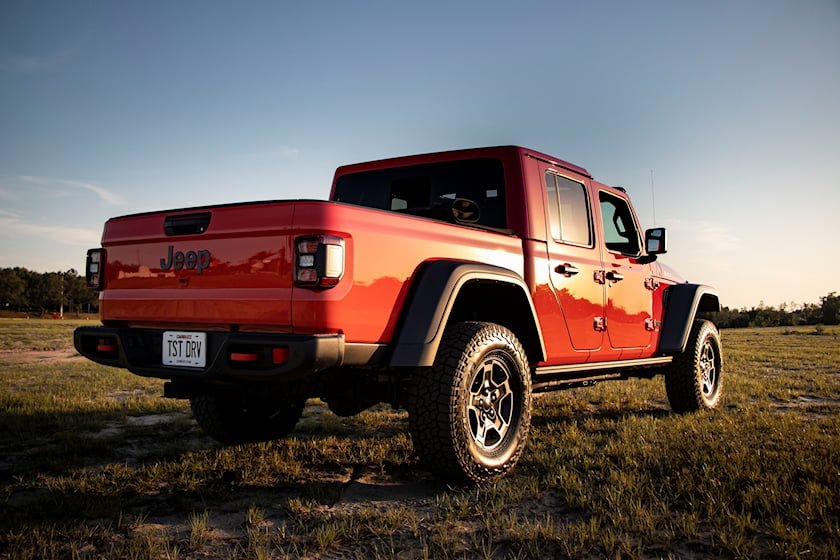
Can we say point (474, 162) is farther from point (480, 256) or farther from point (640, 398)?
point (640, 398)

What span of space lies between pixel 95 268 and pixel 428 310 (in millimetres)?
2107

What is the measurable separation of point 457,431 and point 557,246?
5.52 feet

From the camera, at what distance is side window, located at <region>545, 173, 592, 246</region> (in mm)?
4258

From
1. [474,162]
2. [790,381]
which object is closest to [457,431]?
[474,162]

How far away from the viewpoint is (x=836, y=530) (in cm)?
248

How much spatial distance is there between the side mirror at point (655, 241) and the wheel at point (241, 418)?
3.30 m

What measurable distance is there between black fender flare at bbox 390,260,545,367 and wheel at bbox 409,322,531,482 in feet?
0.55

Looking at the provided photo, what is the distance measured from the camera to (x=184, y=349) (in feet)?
9.92

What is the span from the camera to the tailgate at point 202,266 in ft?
9.20

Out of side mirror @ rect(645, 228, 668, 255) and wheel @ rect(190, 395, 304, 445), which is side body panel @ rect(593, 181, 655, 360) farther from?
wheel @ rect(190, 395, 304, 445)

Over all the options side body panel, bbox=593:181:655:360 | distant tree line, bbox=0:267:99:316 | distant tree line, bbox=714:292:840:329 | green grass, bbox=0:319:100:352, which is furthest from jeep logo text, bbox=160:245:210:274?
distant tree line, bbox=0:267:99:316

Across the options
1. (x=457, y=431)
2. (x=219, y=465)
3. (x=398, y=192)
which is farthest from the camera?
(x=398, y=192)

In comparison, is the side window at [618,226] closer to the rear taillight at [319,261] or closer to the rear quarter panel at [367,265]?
the rear quarter panel at [367,265]

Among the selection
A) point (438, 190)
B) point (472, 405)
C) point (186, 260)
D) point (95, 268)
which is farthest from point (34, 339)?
point (472, 405)
